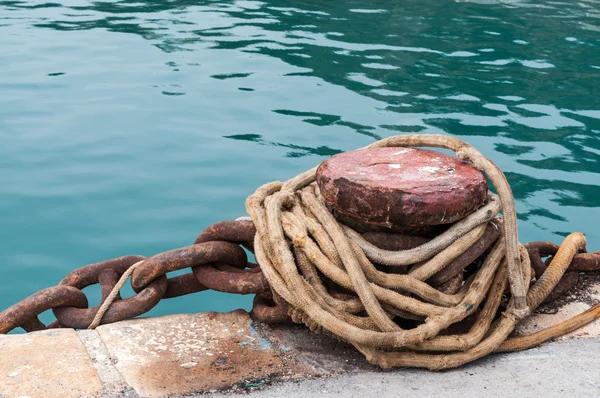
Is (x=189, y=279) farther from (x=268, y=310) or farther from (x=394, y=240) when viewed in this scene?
(x=394, y=240)

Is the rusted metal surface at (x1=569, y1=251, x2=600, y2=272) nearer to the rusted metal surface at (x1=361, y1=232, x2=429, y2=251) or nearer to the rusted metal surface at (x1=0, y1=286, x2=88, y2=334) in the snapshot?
the rusted metal surface at (x1=361, y1=232, x2=429, y2=251)

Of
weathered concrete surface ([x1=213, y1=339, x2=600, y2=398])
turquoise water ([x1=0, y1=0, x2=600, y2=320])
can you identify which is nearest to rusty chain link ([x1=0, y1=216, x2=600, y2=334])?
weathered concrete surface ([x1=213, y1=339, x2=600, y2=398])

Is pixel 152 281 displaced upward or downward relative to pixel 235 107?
upward

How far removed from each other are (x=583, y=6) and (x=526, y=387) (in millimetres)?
9172

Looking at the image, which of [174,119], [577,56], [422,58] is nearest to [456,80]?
[422,58]

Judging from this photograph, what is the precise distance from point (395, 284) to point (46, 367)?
108 centimetres

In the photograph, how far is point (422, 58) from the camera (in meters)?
7.67

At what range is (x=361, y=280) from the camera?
2.25 meters

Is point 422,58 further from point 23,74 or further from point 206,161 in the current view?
point 23,74

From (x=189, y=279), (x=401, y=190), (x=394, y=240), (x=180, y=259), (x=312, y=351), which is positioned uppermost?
(x=401, y=190)

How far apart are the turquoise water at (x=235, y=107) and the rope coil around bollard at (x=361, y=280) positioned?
5.37ft

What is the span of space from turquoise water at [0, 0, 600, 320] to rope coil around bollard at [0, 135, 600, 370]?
1.64 m

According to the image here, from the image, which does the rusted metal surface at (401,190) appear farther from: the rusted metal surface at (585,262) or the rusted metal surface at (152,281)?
the rusted metal surface at (585,262)

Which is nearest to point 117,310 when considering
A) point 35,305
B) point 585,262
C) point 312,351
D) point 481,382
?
point 35,305
